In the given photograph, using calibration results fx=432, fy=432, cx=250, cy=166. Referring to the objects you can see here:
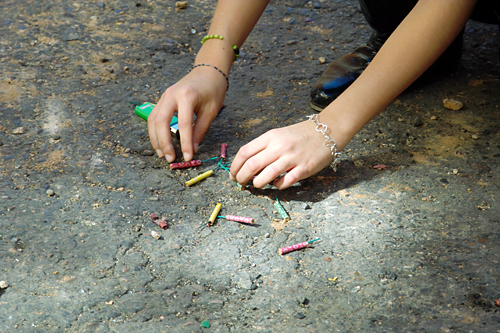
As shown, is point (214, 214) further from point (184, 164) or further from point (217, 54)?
point (217, 54)

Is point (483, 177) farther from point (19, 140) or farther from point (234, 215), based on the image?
point (19, 140)

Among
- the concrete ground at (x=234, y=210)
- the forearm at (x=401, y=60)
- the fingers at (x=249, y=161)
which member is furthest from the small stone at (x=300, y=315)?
the forearm at (x=401, y=60)

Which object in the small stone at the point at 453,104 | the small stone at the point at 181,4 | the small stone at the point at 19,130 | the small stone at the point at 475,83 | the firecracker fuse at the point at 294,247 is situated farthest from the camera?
the small stone at the point at 181,4

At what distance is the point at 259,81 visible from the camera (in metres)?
2.42

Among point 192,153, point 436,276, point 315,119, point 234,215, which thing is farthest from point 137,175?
point 436,276

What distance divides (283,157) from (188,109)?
1.42ft

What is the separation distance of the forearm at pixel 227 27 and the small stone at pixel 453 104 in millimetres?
1024

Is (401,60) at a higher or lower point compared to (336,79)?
higher

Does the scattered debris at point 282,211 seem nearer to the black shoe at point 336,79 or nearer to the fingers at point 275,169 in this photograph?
the fingers at point 275,169

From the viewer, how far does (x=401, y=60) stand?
1.54 meters

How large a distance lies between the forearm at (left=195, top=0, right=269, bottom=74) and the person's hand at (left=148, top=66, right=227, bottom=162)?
77mm

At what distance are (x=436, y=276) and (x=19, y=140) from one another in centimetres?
176

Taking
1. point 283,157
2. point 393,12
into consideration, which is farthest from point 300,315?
point 393,12

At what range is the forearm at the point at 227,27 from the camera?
1911 millimetres
